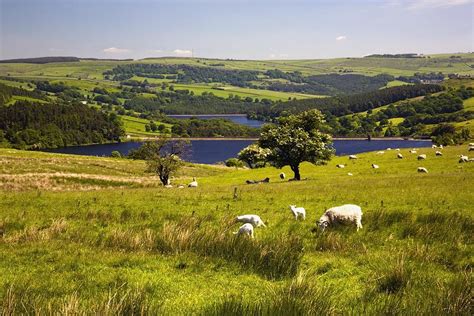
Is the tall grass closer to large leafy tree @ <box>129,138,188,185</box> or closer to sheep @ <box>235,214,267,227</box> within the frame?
sheep @ <box>235,214,267,227</box>

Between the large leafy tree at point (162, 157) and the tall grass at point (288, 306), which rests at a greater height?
the tall grass at point (288, 306)

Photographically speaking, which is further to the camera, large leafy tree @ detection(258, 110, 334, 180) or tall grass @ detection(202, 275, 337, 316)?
large leafy tree @ detection(258, 110, 334, 180)

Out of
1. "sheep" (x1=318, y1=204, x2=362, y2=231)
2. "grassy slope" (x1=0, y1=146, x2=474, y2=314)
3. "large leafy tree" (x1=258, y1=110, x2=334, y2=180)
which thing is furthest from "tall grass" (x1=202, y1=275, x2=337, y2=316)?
"large leafy tree" (x1=258, y1=110, x2=334, y2=180)

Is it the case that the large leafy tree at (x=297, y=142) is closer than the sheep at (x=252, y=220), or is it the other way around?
the sheep at (x=252, y=220)

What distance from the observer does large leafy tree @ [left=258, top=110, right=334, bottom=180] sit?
165 ft

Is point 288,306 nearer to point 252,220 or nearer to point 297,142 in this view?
point 252,220

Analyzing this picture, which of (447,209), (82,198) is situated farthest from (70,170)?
(447,209)

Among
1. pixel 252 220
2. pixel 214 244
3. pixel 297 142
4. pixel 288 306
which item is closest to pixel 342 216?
pixel 252 220

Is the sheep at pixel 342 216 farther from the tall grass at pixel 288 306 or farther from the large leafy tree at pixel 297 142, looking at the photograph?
the large leafy tree at pixel 297 142

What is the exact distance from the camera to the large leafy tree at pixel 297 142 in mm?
50250

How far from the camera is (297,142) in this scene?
50125mm

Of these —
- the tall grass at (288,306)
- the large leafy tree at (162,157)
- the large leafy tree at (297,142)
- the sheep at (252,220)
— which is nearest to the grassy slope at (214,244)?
the sheep at (252,220)

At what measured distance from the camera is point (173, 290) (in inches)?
413

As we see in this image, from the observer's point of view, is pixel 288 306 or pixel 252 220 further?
pixel 252 220
